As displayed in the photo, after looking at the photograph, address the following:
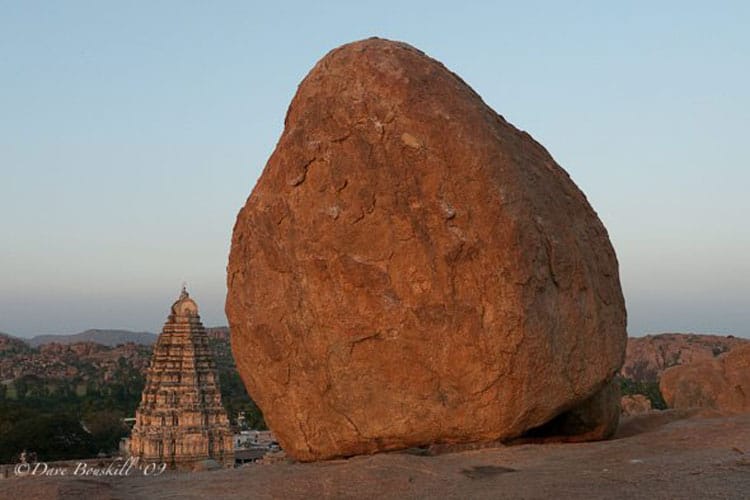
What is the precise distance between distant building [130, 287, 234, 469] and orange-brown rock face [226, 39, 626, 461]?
3472cm

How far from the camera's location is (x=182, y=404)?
44562mm

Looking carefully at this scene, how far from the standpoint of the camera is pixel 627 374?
101m

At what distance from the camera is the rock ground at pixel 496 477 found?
7031 millimetres

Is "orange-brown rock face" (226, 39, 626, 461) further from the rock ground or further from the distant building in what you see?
the distant building

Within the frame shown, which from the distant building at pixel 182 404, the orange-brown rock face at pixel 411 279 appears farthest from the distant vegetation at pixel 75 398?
the orange-brown rock face at pixel 411 279

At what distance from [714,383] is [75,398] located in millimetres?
89211

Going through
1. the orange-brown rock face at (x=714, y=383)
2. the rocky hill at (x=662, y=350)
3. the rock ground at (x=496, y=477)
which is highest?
the rocky hill at (x=662, y=350)

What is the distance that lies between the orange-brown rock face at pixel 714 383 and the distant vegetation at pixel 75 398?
3594 cm

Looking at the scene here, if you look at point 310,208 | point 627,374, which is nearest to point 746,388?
point 310,208

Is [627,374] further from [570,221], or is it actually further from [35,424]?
[570,221]

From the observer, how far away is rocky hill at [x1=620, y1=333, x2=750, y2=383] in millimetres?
98938

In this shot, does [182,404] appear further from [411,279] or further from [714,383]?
[411,279]

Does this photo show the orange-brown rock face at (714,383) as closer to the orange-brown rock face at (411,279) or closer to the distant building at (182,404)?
the orange-brown rock face at (411,279)

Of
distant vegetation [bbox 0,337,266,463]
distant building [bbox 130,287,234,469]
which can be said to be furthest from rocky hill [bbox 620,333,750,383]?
distant building [bbox 130,287,234,469]
